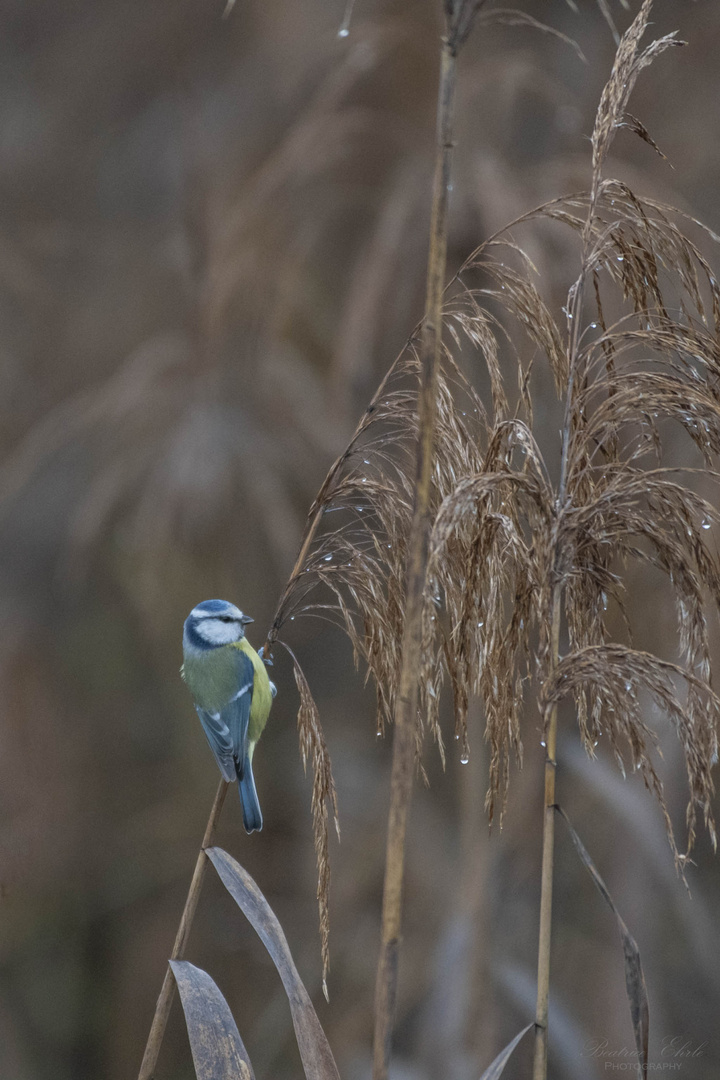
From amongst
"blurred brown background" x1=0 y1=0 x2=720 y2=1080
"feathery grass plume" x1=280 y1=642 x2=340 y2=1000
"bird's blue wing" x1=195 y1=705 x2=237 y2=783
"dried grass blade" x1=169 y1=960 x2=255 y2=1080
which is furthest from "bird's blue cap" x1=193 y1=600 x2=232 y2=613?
"blurred brown background" x1=0 y1=0 x2=720 y2=1080

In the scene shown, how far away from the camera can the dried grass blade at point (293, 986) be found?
720 millimetres

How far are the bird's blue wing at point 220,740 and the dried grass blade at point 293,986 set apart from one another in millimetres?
176

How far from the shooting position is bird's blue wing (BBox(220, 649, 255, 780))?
0.96 meters

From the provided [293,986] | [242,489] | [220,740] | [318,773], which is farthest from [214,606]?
[242,489]

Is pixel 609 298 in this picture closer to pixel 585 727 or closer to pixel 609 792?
pixel 609 792

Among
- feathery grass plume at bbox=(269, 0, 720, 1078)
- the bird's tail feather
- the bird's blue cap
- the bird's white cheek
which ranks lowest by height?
the bird's tail feather

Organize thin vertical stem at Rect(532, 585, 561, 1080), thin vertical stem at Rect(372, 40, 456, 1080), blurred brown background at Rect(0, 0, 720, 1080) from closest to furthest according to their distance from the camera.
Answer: thin vertical stem at Rect(372, 40, 456, 1080), thin vertical stem at Rect(532, 585, 561, 1080), blurred brown background at Rect(0, 0, 720, 1080)

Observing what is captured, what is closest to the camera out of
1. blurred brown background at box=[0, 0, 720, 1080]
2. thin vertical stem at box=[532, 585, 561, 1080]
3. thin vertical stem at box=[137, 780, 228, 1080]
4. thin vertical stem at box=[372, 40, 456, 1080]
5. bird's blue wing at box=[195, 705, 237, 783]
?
thin vertical stem at box=[372, 40, 456, 1080]

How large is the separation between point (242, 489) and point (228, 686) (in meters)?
0.60

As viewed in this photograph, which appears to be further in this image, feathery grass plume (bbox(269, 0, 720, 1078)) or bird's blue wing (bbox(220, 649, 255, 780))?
bird's blue wing (bbox(220, 649, 255, 780))

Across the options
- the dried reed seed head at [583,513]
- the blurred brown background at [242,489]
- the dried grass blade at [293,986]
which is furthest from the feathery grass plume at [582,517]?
the blurred brown background at [242,489]

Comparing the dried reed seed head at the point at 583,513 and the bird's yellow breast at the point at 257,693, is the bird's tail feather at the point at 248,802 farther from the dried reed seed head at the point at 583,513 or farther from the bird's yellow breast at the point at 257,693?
the dried reed seed head at the point at 583,513

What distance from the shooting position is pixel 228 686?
100 cm

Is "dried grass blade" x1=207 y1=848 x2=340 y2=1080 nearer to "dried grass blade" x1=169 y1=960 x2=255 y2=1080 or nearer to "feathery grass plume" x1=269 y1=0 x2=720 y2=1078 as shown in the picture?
"dried grass blade" x1=169 y1=960 x2=255 y2=1080
